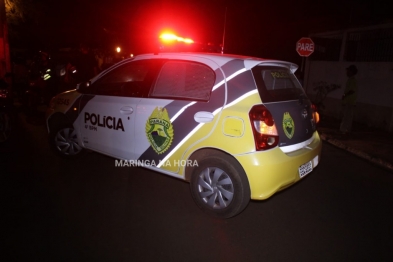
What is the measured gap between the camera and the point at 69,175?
4.77 metres

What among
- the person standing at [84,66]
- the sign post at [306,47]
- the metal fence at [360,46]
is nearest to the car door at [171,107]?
the person standing at [84,66]

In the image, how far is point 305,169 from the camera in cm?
373

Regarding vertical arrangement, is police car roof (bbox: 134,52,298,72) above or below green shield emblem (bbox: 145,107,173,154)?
above

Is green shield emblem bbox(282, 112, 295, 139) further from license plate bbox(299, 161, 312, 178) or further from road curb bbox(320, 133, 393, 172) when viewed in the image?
road curb bbox(320, 133, 393, 172)

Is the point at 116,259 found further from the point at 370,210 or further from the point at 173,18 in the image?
the point at 173,18

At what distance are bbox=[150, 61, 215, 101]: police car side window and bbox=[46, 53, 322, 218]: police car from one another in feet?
0.04

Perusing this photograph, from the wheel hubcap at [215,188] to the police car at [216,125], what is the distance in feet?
0.04

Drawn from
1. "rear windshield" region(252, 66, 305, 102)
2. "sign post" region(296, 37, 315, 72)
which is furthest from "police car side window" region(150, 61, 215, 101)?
"sign post" region(296, 37, 315, 72)

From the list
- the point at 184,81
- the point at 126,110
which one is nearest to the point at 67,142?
the point at 126,110

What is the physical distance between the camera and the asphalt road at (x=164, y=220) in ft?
10.0

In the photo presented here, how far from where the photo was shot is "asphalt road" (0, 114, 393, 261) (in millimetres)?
3059

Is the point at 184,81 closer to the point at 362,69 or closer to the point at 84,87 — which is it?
the point at 84,87

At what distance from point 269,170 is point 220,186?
Answer: 60 centimetres

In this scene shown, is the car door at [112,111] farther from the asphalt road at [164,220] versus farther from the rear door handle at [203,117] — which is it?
the rear door handle at [203,117]
